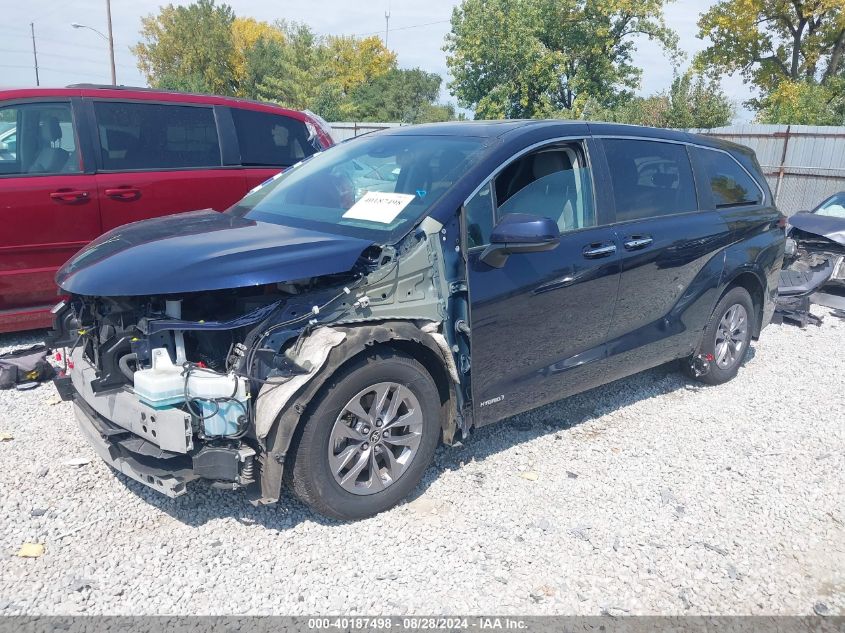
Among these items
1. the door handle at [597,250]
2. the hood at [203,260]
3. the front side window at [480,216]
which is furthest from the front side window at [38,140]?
the door handle at [597,250]

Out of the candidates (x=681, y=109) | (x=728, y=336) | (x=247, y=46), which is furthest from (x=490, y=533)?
(x=247, y=46)

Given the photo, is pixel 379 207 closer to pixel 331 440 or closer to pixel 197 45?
→ pixel 331 440

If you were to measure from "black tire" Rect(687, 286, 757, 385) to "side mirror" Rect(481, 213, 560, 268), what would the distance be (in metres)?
2.23

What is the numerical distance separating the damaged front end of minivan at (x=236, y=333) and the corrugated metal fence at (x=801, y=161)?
13891 millimetres

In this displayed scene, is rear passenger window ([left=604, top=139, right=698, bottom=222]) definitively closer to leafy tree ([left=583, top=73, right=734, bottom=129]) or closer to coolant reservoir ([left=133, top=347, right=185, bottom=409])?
coolant reservoir ([left=133, top=347, right=185, bottom=409])

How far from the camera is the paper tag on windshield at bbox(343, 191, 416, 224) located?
→ 352cm

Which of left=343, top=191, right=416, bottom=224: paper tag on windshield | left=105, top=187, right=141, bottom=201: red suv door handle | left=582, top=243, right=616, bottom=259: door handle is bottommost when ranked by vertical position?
left=582, top=243, right=616, bottom=259: door handle

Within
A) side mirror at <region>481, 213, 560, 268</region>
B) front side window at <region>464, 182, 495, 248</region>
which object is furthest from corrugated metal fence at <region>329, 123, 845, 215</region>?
side mirror at <region>481, 213, 560, 268</region>

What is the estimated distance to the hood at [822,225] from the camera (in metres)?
8.18

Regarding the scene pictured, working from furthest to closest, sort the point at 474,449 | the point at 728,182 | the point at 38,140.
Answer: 1. the point at 38,140
2. the point at 728,182
3. the point at 474,449

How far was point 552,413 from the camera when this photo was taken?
4.81 metres

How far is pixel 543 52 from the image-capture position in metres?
31.7

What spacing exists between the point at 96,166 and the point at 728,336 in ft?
17.2

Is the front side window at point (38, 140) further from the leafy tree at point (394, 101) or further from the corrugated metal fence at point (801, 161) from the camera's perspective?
the leafy tree at point (394, 101)
